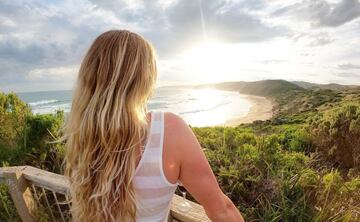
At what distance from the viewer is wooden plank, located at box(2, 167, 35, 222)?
2818mm

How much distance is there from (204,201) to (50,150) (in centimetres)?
317

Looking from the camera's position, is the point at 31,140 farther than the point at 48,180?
Yes

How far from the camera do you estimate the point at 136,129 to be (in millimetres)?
1273

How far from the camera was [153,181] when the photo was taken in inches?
52.2

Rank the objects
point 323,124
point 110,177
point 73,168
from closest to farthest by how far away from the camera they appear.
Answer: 1. point 110,177
2. point 73,168
3. point 323,124

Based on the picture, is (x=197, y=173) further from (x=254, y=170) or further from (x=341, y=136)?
(x=341, y=136)

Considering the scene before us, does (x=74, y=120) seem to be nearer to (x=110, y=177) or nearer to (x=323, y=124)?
(x=110, y=177)

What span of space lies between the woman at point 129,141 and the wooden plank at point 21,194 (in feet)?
5.46

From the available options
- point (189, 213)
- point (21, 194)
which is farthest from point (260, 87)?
point (189, 213)

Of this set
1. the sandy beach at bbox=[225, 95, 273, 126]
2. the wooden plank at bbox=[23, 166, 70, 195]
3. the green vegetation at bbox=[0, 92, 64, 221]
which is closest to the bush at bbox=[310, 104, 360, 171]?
the green vegetation at bbox=[0, 92, 64, 221]


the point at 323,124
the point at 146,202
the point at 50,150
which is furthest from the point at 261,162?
the point at 323,124

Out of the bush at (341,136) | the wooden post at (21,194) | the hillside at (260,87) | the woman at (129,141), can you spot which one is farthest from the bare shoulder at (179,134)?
the hillside at (260,87)

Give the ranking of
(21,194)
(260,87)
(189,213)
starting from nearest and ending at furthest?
(189,213)
(21,194)
(260,87)

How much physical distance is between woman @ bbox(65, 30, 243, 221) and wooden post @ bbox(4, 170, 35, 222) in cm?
166
